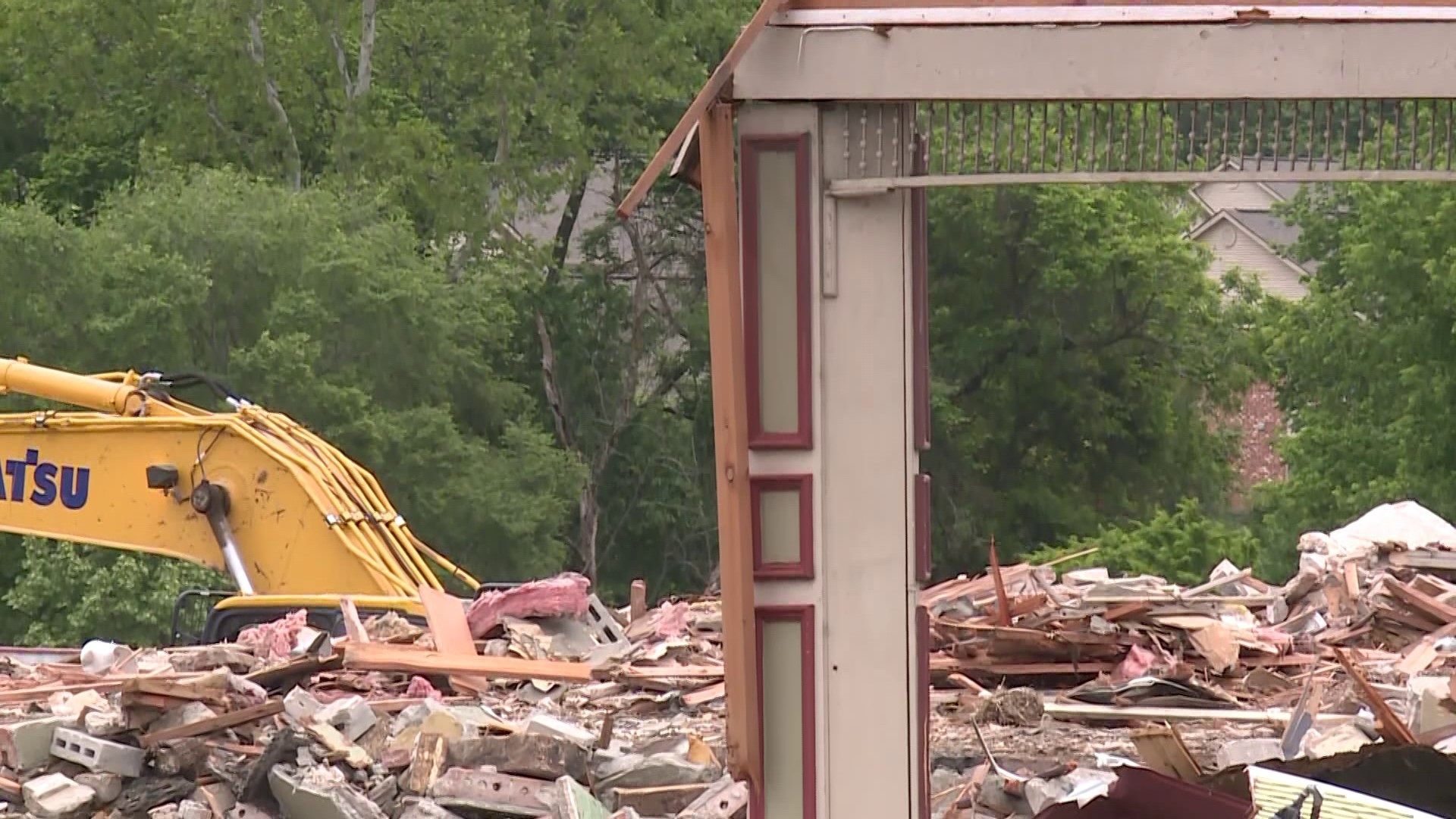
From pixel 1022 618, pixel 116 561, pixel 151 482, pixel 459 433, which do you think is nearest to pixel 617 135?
pixel 459 433

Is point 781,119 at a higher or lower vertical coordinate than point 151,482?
higher

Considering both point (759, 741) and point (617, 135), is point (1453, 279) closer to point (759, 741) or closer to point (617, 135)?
point (617, 135)

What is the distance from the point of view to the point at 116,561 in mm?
25531

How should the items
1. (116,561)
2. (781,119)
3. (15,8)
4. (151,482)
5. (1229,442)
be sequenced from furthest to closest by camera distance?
(1229,442) < (15,8) < (116,561) < (151,482) < (781,119)

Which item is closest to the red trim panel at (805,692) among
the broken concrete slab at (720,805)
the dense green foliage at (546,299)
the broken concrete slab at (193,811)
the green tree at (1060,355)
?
the broken concrete slab at (720,805)

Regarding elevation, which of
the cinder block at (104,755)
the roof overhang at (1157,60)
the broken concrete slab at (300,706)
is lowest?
the cinder block at (104,755)

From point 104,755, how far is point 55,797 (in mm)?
269

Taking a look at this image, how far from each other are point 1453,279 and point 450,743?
23.1 meters

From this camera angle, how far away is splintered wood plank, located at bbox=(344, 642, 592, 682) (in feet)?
34.8

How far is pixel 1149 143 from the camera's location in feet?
19.5

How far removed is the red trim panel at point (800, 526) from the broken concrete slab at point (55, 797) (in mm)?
3694

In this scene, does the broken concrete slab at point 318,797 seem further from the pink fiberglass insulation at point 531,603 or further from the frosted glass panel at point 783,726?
the pink fiberglass insulation at point 531,603

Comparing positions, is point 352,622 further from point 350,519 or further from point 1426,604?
point 1426,604

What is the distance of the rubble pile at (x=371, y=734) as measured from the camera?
8.38m
